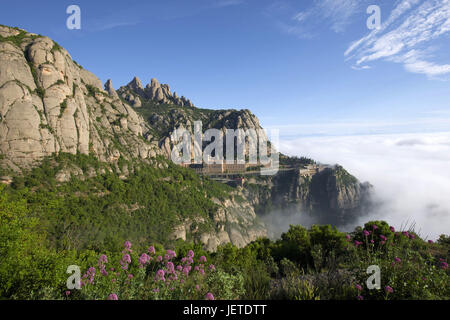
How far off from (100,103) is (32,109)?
35.9 meters

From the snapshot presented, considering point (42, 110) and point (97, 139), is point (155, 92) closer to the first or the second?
point (97, 139)

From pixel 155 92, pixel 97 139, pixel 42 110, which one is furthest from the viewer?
pixel 155 92

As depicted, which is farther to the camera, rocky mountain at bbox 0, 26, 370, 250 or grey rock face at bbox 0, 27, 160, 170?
rocky mountain at bbox 0, 26, 370, 250

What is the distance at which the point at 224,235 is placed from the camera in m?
82.4

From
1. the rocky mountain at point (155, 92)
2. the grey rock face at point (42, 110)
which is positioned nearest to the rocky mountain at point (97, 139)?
the grey rock face at point (42, 110)

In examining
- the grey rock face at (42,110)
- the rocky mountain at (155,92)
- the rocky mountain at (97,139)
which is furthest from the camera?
the rocky mountain at (155,92)

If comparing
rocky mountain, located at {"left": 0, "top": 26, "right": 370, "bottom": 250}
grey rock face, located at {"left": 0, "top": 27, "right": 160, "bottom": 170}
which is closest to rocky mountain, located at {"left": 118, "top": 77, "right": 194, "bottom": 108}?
rocky mountain, located at {"left": 0, "top": 26, "right": 370, "bottom": 250}

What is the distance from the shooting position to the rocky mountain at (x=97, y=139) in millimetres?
49719

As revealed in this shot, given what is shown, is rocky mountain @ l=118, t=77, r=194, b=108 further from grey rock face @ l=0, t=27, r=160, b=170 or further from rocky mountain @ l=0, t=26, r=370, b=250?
grey rock face @ l=0, t=27, r=160, b=170

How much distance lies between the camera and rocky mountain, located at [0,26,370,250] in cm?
4972

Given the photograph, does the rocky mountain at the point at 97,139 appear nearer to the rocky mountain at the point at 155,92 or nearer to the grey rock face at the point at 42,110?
the grey rock face at the point at 42,110

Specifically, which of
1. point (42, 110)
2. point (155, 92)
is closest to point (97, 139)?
point (42, 110)

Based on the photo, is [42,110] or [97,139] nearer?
[42,110]

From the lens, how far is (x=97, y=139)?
68.9 meters
